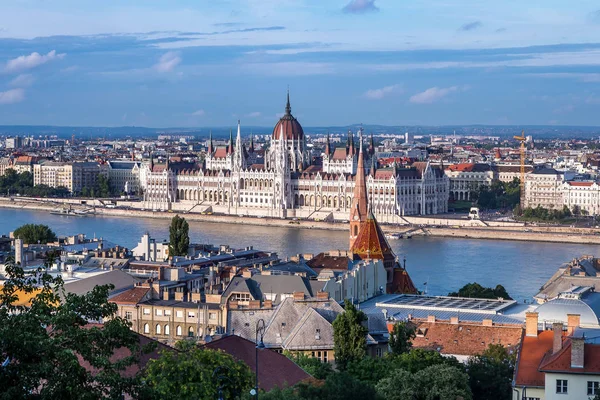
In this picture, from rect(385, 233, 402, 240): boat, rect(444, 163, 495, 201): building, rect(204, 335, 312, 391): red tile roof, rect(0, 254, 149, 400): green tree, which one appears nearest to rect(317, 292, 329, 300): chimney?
rect(204, 335, 312, 391): red tile roof

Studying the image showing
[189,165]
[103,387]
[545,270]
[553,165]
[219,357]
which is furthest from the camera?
[553,165]

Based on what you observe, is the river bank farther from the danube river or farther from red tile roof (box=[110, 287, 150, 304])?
red tile roof (box=[110, 287, 150, 304])

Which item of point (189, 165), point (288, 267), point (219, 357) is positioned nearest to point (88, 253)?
point (288, 267)

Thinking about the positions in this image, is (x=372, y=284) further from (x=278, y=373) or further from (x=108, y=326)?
(x=108, y=326)

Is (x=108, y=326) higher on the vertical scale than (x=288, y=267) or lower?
higher

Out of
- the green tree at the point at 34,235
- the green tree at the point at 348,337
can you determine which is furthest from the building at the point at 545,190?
the green tree at the point at 348,337

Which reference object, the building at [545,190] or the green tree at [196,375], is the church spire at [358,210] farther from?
the building at [545,190]

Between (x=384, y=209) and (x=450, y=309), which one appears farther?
(x=384, y=209)
